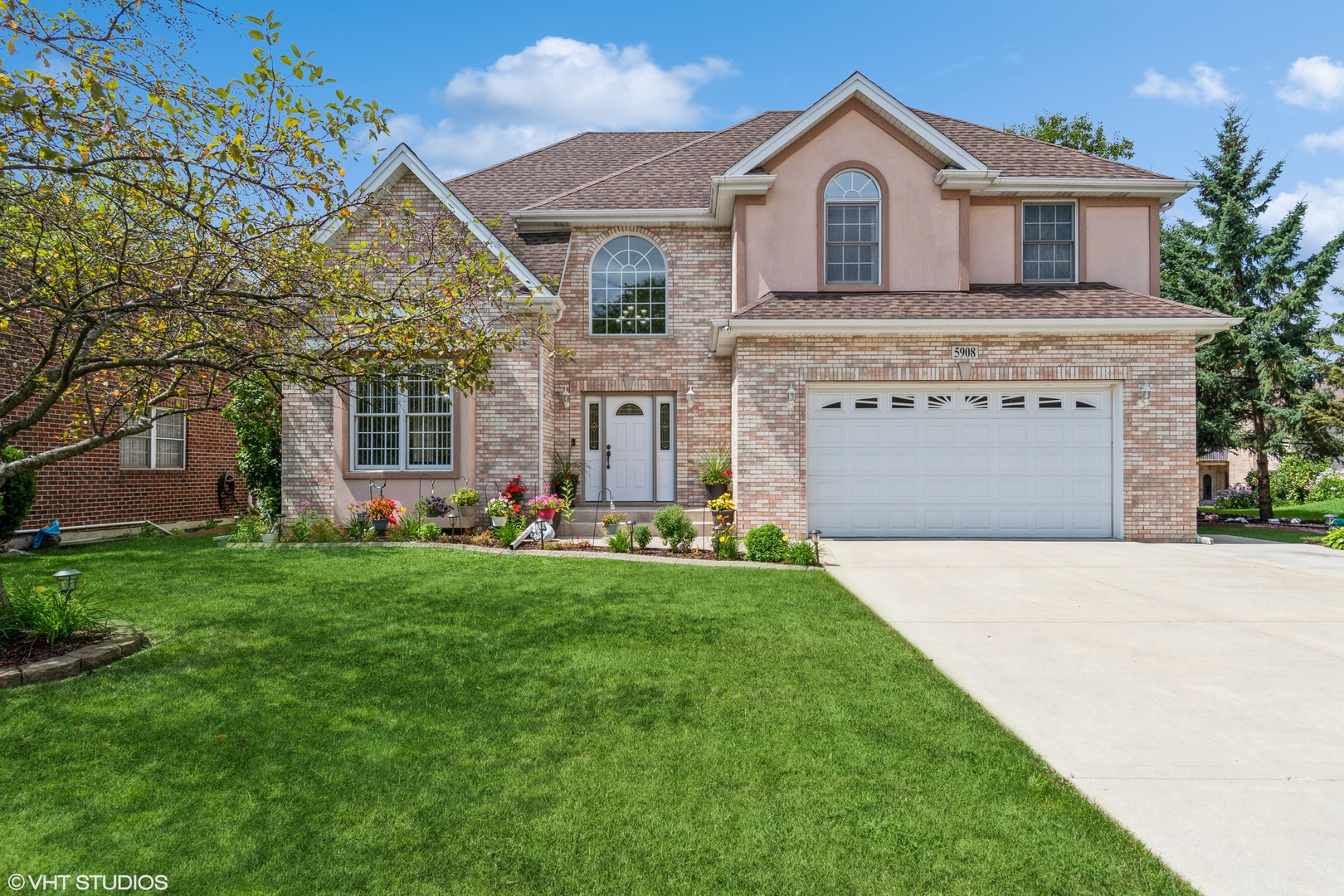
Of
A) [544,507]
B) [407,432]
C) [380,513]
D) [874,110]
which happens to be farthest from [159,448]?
[874,110]

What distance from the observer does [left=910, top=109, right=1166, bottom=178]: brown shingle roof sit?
45.4ft

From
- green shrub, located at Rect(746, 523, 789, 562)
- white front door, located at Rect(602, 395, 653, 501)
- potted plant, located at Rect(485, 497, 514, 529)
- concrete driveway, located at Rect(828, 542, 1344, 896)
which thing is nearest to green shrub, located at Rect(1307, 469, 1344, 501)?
concrete driveway, located at Rect(828, 542, 1344, 896)

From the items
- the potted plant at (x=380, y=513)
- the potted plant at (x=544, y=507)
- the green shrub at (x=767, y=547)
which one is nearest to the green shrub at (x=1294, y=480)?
the green shrub at (x=767, y=547)

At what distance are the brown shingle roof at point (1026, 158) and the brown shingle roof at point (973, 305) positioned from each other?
8.26 ft

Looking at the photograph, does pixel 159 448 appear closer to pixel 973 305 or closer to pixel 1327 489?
pixel 973 305

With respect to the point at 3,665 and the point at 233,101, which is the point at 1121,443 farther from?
the point at 3,665

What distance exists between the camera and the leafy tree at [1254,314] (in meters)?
16.9

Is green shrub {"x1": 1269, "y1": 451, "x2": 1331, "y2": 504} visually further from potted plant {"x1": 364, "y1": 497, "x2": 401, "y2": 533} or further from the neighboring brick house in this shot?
potted plant {"x1": 364, "y1": 497, "x2": 401, "y2": 533}

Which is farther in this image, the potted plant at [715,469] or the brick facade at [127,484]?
the potted plant at [715,469]

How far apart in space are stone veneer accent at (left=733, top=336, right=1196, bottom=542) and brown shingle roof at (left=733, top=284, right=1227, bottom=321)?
16.7 inches

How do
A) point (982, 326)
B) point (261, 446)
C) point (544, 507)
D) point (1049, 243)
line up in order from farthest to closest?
point (1049, 243)
point (261, 446)
point (982, 326)
point (544, 507)

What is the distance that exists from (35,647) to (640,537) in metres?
6.77

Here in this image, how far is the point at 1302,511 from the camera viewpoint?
2002cm

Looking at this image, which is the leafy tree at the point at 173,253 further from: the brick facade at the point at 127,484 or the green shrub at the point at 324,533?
the brick facade at the point at 127,484
